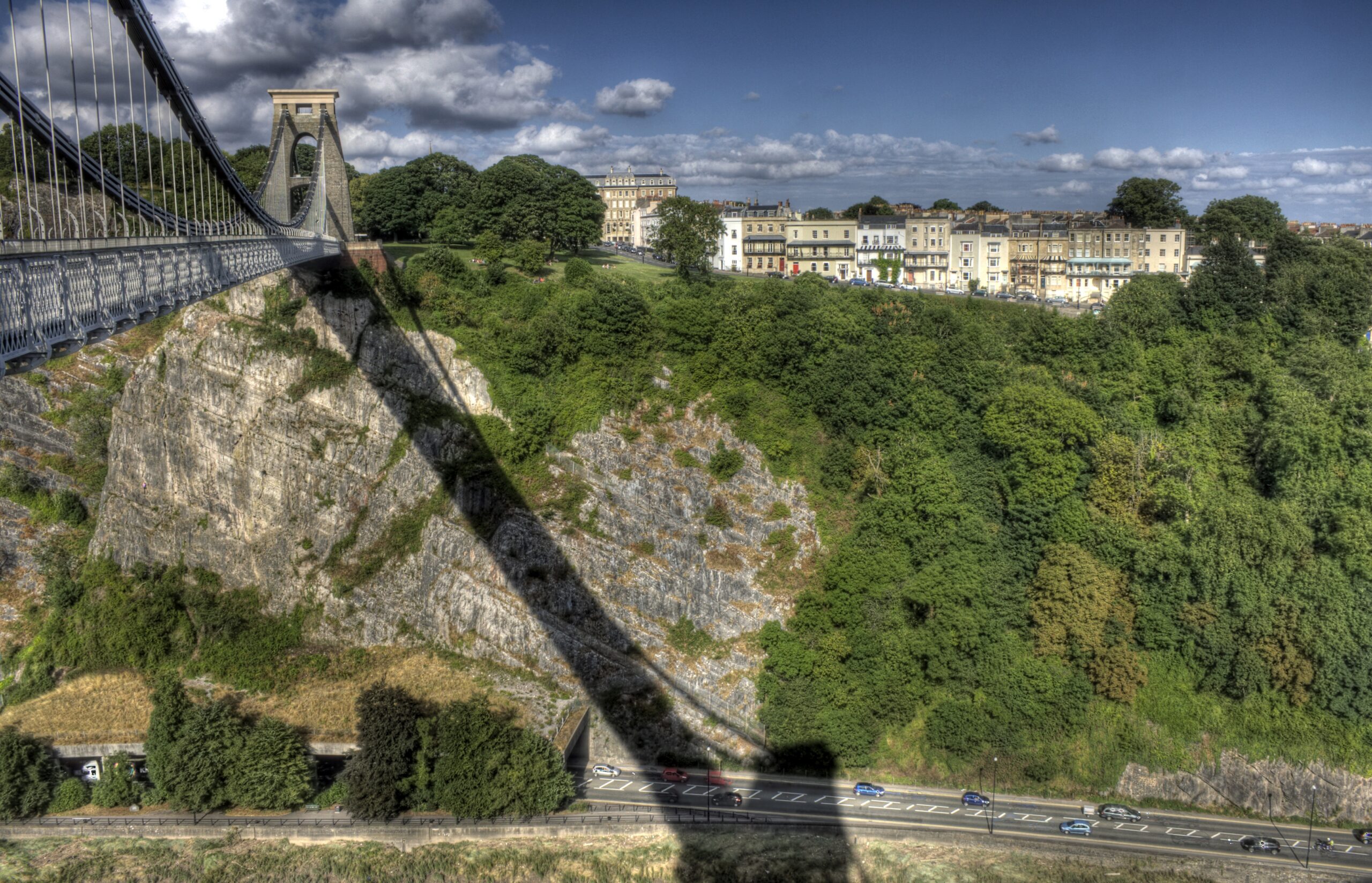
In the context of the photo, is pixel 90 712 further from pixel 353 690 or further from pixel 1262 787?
pixel 1262 787

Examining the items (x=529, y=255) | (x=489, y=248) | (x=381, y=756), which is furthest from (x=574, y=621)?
(x=529, y=255)

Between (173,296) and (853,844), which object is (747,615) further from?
(173,296)

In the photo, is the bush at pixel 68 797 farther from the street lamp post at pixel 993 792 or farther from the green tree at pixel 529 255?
the street lamp post at pixel 993 792

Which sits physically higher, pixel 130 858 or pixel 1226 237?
pixel 1226 237

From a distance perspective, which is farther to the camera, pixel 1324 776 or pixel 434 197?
pixel 434 197

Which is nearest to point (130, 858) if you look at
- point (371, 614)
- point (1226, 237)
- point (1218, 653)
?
point (371, 614)

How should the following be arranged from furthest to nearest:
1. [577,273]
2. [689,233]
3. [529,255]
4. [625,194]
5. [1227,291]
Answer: [625,194]
[689,233]
[1227,291]
[577,273]
[529,255]
